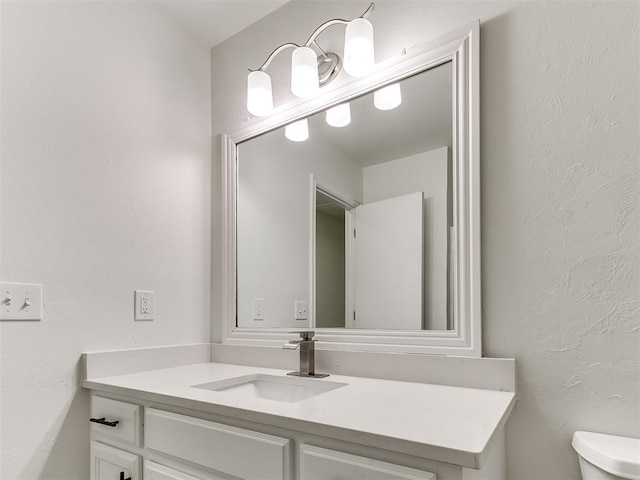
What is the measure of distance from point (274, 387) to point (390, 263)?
1.91ft

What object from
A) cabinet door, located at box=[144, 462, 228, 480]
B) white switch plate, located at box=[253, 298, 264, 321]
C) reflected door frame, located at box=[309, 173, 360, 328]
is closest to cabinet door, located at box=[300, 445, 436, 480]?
cabinet door, located at box=[144, 462, 228, 480]

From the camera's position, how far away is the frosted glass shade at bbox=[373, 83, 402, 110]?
1.42m

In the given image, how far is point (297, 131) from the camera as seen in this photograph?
170cm

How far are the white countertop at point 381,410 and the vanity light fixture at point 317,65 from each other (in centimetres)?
104

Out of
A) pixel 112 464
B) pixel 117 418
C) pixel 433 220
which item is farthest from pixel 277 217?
pixel 112 464

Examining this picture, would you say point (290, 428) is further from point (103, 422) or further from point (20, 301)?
point (20, 301)

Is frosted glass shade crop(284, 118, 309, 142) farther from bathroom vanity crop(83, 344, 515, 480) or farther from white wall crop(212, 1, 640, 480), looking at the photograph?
bathroom vanity crop(83, 344, 515, 480)

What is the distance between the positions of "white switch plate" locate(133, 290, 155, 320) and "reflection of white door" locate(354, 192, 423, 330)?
80 cm

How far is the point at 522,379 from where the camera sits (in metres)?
1.12

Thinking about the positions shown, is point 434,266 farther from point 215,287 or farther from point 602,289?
point 215,287

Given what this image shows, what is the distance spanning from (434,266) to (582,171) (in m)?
0.47

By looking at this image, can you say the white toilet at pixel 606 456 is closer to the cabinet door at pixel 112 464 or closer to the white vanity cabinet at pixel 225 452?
the white vanity cabinet at pixel 225 452

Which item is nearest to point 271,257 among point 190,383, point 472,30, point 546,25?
point 190,383

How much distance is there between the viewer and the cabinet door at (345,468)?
2.43 ft
